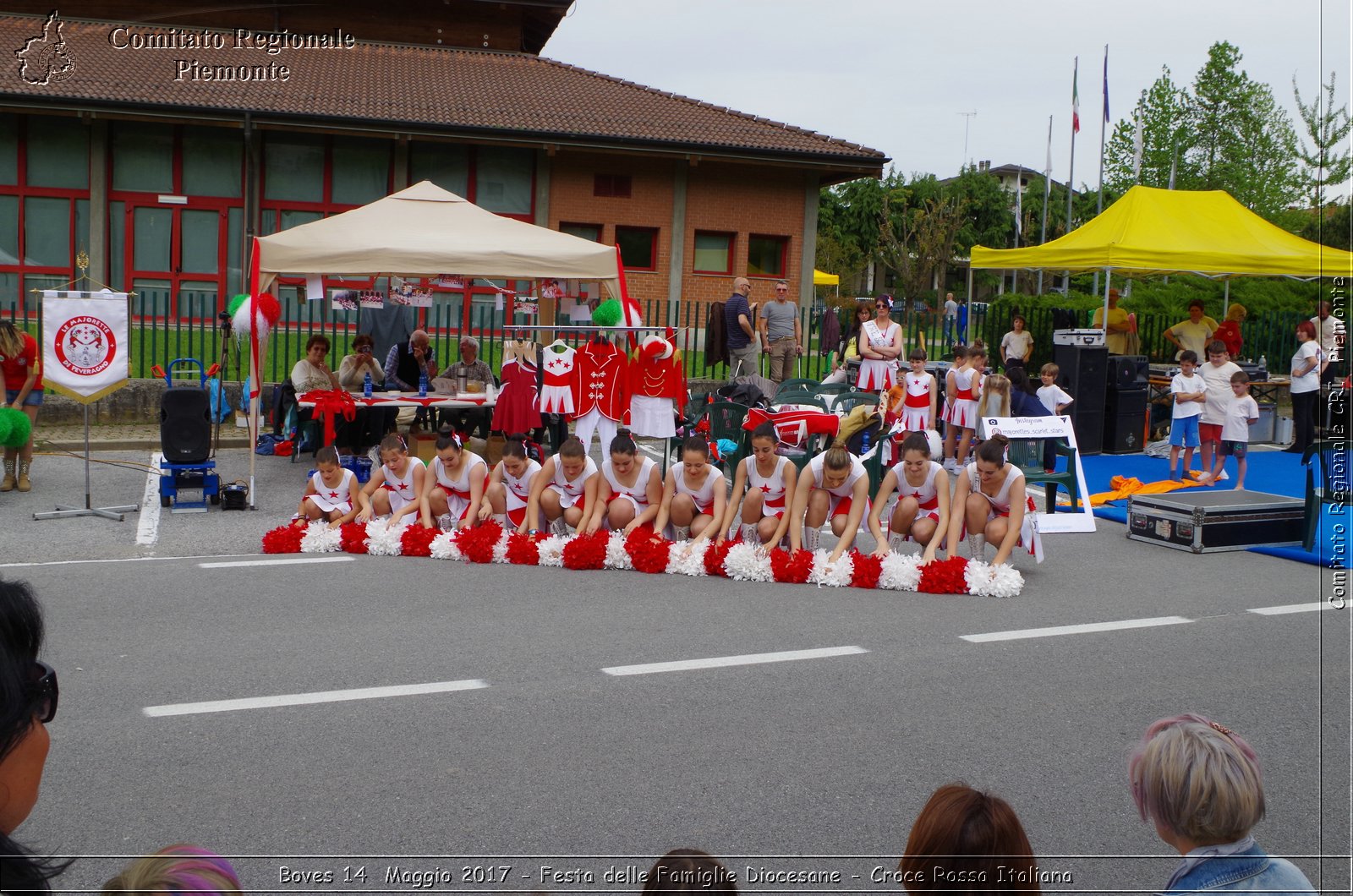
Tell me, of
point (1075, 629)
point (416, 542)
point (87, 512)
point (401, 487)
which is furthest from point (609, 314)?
point (1075, 629)

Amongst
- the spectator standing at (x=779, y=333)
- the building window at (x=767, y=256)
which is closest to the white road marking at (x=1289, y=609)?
the spectator standing at (x=779, y=333)

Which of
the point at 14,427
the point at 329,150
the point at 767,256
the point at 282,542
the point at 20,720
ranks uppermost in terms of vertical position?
the point at 329,150

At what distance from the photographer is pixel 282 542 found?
10.5 m

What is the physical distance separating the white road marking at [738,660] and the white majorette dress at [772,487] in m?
2.94

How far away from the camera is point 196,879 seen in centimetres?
224

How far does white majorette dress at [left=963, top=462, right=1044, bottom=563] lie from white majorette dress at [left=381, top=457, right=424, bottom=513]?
15.9 ft

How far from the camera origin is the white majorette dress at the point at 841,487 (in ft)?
34.2

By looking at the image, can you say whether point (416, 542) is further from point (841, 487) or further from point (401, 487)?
point (841, 487)

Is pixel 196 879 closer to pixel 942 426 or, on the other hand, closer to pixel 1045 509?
pixel 1045 509

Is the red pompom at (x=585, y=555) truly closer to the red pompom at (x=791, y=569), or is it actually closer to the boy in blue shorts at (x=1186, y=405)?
the red pompom at (x=791, y=569)

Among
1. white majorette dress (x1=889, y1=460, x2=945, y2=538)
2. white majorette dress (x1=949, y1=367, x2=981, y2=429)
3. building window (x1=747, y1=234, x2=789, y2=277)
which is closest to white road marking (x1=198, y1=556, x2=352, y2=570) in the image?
white majorette dress (x1=889, y1=460, x2=945, y2=538)

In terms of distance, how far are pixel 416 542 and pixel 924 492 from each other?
426cm

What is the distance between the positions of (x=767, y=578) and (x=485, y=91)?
21.8m

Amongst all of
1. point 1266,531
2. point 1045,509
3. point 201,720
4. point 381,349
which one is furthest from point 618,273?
point 201,720
